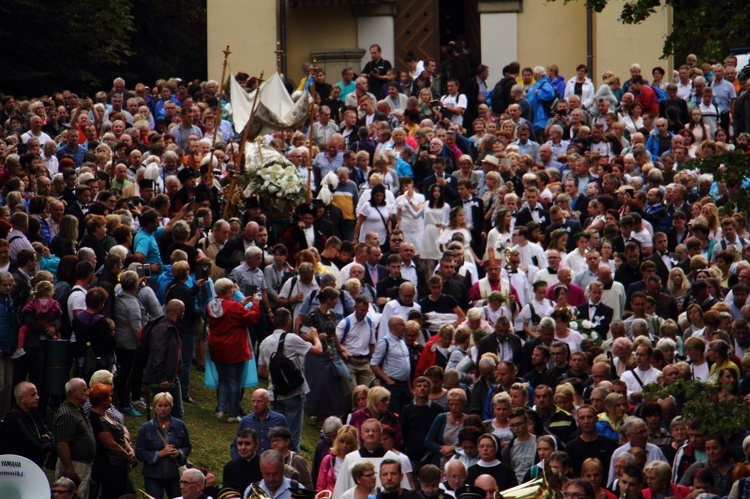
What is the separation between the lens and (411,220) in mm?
22844

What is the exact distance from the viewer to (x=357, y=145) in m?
26.5

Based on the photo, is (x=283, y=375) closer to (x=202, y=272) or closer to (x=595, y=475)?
(x=202, y=272)

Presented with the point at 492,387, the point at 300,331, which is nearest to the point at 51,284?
the point at 300,331

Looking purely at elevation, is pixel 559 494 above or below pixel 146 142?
below

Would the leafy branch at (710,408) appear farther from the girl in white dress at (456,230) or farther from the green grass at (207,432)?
the girl in white dress at (456,230)

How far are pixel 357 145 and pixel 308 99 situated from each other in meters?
1.80

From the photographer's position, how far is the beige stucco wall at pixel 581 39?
3491 cm

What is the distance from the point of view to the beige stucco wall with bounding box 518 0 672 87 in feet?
115

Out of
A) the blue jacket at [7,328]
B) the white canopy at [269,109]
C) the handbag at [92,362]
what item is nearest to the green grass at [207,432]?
the handbag at [92,362]

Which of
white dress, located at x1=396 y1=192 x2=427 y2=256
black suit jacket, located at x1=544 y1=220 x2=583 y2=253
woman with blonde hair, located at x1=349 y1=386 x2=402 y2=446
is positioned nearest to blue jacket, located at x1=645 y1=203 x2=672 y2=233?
black suit jacket, located at x1=544 y1=220 x2=583 y2=253

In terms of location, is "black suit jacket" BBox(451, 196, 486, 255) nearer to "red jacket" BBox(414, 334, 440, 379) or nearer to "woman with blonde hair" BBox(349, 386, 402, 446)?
"red jacket" BBox(414, 334, 440, 379)

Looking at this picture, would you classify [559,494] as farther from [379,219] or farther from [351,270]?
[379,219]

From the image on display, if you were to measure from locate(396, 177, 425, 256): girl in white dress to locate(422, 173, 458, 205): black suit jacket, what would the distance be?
0.31 metres

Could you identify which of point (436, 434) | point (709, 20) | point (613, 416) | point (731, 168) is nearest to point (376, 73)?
point (709, 20)
